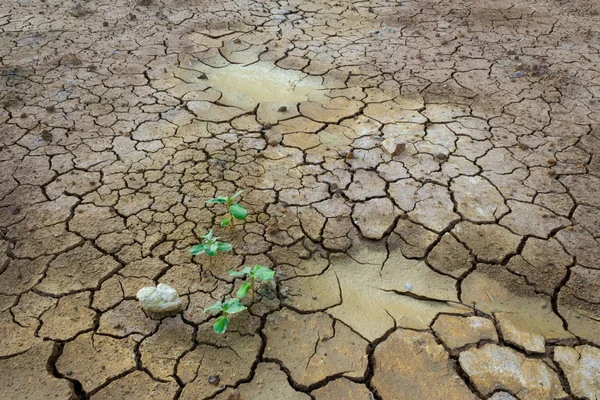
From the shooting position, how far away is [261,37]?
5.16 meters

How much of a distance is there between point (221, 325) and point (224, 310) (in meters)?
0.07

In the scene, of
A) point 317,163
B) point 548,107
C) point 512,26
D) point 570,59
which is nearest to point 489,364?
point 317,163

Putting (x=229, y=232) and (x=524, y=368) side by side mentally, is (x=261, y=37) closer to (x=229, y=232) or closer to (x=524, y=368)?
(x=229, y=232)

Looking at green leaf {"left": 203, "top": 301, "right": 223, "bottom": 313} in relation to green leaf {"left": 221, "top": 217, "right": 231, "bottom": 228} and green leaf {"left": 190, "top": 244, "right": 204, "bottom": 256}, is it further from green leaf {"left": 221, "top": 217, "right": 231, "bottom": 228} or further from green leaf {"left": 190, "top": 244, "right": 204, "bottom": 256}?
green leaf {"left": 221, "top": 217, "right": 231, "bottom": 228}

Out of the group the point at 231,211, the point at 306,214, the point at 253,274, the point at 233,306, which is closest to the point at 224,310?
the point at 233,306

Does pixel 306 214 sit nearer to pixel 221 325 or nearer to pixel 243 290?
pixel 243 290

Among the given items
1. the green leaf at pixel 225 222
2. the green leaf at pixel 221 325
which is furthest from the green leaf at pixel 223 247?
the green leaf at pixel 221 325

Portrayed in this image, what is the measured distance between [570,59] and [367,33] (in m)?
2.31

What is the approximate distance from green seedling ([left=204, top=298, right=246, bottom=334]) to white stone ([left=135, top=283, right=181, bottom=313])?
0.55ft

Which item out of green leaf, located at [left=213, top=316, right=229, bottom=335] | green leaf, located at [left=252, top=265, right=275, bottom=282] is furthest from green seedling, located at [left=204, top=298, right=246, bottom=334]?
green leaf, located at [left=252, top=265, right=275, bottom=282]

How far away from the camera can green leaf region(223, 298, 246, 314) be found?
199cm

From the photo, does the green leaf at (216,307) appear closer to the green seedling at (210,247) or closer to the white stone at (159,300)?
the white stone at (159,300)

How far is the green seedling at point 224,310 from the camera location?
1962 mm

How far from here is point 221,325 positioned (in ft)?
6.45
